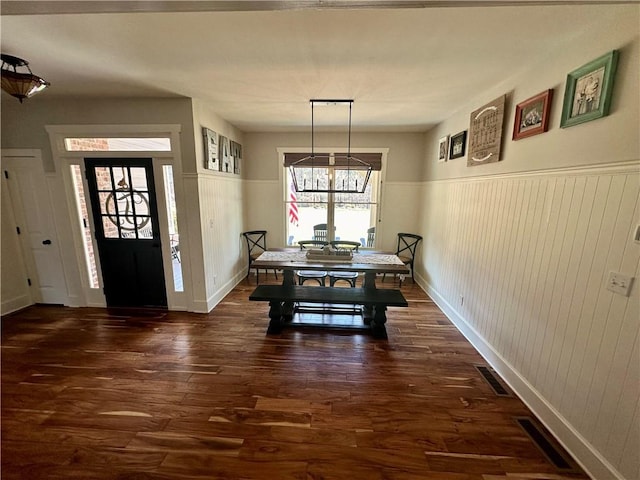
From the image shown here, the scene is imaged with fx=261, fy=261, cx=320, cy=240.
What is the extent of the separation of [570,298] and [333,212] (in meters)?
3.63

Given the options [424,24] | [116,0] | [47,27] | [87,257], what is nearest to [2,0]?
[116,0]

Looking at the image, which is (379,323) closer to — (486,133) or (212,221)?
(486,133)

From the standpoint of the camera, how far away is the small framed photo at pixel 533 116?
74.0 inches

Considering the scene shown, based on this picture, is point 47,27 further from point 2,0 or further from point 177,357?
point 177,357

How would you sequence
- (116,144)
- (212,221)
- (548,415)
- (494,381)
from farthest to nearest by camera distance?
(212,221) < (116,144) < (494,381) < (548,415)

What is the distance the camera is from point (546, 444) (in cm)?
168

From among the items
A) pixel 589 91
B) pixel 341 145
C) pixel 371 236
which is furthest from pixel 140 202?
pixel 589 91

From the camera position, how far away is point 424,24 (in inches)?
61.6

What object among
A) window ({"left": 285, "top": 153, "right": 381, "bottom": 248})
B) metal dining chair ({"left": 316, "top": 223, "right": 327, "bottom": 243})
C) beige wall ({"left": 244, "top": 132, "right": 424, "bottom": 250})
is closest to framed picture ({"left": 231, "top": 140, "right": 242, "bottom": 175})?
beige wall ({"left": 244, "top": 132, "right": 424, "bottom": 250})

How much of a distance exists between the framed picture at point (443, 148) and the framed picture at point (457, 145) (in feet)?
0.52

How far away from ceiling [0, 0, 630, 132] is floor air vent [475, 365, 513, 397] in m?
2.43

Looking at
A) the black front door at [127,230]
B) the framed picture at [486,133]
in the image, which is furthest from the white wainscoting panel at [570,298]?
the black front door at [127,230]

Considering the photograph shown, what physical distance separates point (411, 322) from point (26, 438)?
11.2 ft

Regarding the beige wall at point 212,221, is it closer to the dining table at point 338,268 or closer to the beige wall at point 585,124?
the dining table at point 338,268
